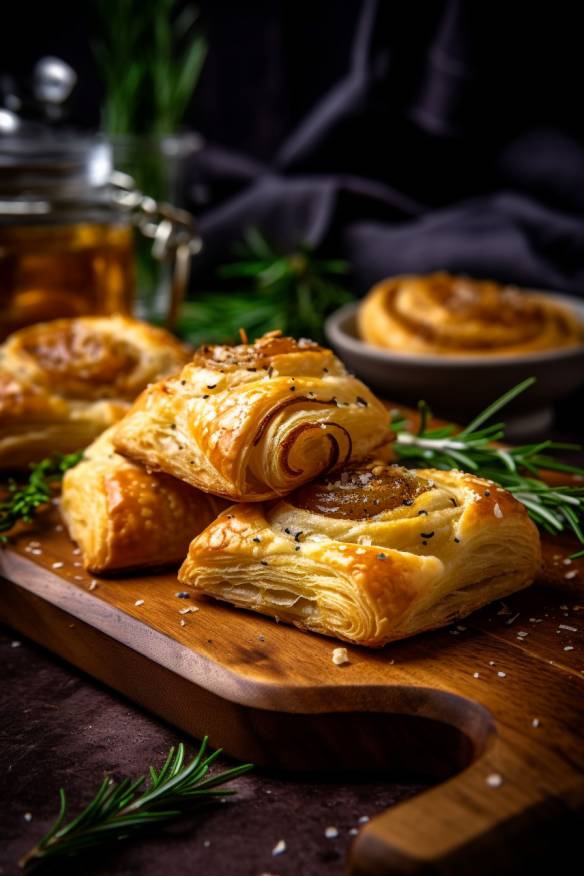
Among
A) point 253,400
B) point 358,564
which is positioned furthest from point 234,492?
point 358,564

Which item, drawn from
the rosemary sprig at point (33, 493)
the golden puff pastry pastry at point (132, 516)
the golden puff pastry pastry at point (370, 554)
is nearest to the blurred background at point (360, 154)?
the rosemary sprig at point (33, 493)

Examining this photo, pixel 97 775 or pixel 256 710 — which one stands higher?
pixel 256 710

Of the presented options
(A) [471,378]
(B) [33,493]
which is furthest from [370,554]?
(A) [471,378]

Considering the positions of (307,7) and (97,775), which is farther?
(307,7)

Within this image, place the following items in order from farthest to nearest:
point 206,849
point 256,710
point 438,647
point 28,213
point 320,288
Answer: point 320,288 < point 28,213 < point 438,647 < point 256,710 < point 206,849

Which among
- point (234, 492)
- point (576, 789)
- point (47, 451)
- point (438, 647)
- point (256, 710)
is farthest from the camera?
point (47, 451)

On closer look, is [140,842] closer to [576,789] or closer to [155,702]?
[155,702]

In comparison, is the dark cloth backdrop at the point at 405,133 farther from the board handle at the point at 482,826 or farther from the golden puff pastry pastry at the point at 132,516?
the board handle at the point at 482,826

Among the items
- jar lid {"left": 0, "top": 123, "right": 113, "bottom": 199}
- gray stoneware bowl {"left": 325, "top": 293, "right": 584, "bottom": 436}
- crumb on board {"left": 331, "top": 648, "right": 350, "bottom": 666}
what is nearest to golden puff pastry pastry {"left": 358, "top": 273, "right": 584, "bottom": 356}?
gray stoneware bowl {"left": 325, "top": 293, "right": 584, "bottom": 436}
